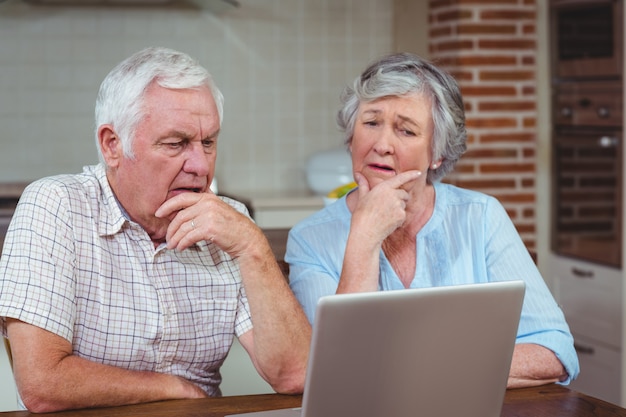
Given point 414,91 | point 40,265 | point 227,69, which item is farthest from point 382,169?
point 227,69

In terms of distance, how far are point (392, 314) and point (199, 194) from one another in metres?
0.66

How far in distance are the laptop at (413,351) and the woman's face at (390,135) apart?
838mm

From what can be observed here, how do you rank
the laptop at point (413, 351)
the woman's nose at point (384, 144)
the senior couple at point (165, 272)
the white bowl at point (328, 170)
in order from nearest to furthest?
1. the laptop at point (413, 351)
2. the senior couple at point (165, 272)
3. the woman's nose at point (384, 144)
4. the white bowl at point (328, 170)

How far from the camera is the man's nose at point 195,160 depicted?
198cm

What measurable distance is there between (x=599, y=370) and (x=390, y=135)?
7.69ft

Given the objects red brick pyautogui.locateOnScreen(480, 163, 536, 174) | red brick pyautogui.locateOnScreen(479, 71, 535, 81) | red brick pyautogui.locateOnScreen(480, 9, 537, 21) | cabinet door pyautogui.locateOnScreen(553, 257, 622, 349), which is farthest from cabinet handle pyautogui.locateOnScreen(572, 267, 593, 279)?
red brick pyautogui.locateOnScreen(480, 9, 537, 21)

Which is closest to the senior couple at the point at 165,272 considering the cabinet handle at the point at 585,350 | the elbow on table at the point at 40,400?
the elbow on table at the point at 40,400

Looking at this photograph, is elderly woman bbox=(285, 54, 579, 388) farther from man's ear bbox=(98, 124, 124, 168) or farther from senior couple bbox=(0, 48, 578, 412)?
man's ear bbox=(98, 124, 124, 168)

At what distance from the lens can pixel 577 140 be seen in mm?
4344

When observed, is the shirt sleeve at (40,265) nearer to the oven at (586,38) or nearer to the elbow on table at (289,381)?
the elbow on table at (289,381)

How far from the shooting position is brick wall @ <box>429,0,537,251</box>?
4.66 metres

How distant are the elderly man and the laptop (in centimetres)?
50

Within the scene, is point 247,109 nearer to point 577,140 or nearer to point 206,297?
point 577,140

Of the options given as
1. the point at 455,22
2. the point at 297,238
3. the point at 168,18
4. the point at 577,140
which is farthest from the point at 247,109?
the point at 297,238
